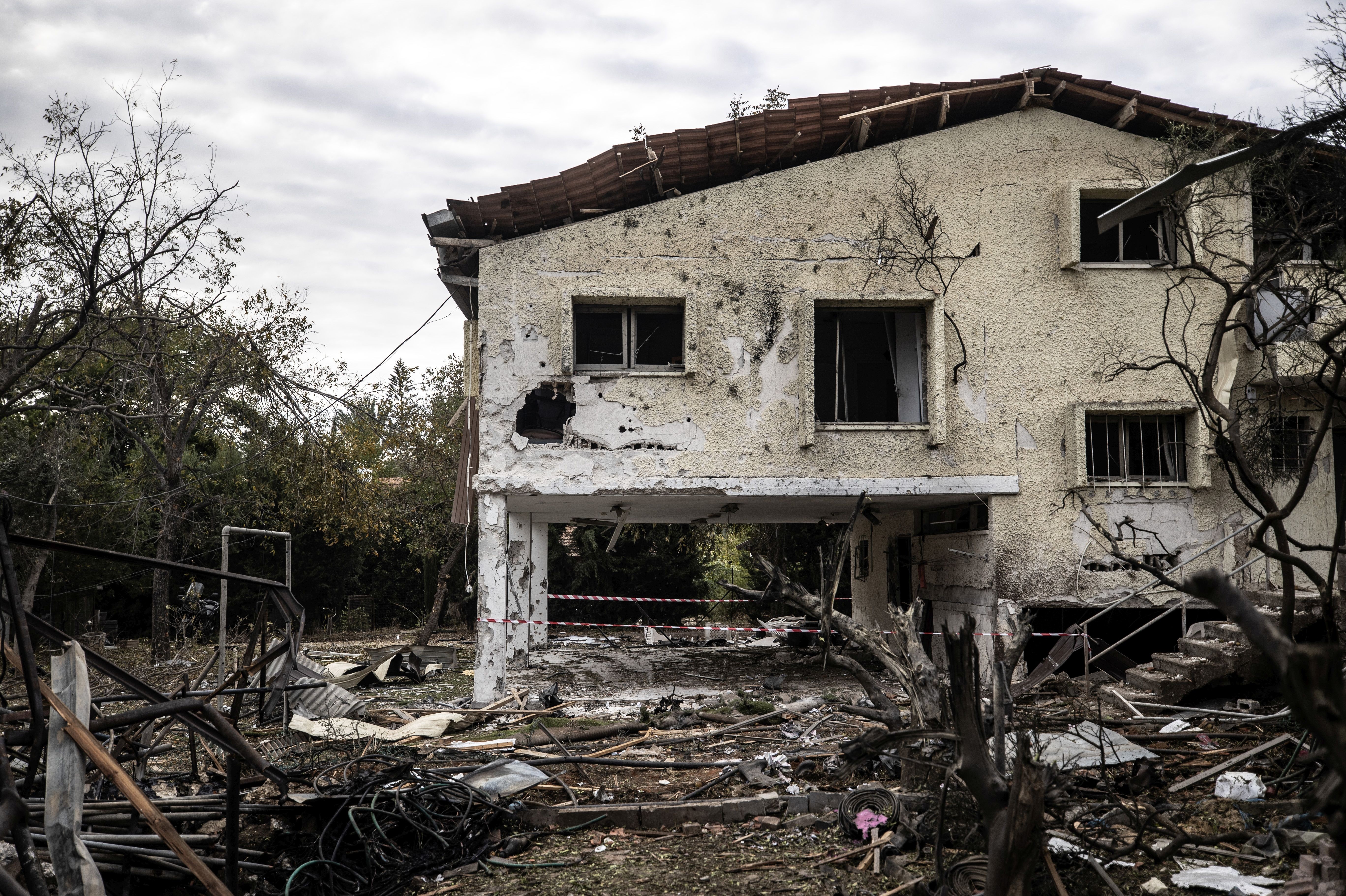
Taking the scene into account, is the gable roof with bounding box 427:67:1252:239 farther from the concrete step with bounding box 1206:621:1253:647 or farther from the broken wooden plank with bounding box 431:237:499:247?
the concrete step with bounding box 1206:621:1253:647

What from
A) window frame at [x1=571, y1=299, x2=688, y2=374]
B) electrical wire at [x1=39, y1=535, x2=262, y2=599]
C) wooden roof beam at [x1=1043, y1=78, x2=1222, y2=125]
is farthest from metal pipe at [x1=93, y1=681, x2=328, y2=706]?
electrical wire at [x1=39, y1=535, x2=262, y2=599]

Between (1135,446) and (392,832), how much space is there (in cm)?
1023

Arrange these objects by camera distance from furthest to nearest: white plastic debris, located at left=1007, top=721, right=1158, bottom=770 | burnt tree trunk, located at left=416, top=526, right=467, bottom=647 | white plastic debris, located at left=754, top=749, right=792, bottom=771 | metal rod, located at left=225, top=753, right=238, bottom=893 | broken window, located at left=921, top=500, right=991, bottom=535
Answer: burnt tree trunk, located at left=416, top=526, right=467, bottom=647 < broken window, located at left=921, top=500, right=991, bottom=535 < white plastic debris, located at left=754, top=749, right=792, bottom=771 < white plastic debris, located at left=1007, top=721, right=1158, bottom=770 < metal rod, located at left=225, top=753, right=238, bottom=893

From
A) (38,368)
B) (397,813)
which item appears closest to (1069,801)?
(397,813)

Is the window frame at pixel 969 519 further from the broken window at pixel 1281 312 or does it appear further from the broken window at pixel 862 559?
the broken window at pixel 1281 312

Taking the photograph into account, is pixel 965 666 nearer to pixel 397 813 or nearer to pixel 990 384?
pixel 397 813

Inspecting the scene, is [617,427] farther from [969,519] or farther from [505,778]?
[505,778]

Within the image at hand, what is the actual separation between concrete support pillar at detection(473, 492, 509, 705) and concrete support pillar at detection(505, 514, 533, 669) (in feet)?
0.20

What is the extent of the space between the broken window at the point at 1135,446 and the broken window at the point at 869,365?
225 centimetres

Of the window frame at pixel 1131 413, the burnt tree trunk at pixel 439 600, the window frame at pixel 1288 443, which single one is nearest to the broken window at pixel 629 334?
the window frame at pixel 1131 413

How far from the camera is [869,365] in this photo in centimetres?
1479

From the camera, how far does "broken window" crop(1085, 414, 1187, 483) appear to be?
485 inches

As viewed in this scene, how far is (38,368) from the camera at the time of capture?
39.6 feet

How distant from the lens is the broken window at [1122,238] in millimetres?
12648
